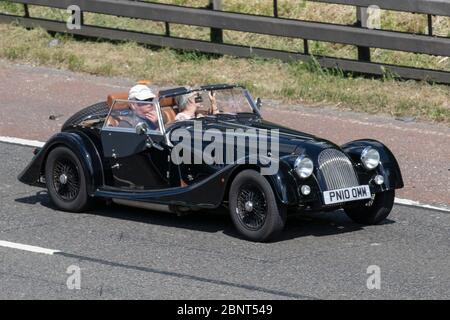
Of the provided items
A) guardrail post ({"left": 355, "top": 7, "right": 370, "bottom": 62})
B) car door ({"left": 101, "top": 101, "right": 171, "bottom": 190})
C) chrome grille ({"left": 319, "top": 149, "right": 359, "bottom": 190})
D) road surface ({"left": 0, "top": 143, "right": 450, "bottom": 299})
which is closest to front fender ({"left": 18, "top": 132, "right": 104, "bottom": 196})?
car door ({"left": 101, "top": 101, "right": 171, "bottom": 190})

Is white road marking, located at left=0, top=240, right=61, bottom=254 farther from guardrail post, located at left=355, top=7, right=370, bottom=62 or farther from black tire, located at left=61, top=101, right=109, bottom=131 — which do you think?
guardrail post, located at left=355, top=7, right=370, bottom=62

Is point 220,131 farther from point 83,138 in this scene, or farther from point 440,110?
point 440,110

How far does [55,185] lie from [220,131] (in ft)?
6.20

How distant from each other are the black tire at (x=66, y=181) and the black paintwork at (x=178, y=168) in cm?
8

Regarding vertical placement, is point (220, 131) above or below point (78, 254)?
above

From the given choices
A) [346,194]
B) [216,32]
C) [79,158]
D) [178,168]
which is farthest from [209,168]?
[216,32]

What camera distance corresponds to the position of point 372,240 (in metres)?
10.3

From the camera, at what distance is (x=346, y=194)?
1012 centimetres

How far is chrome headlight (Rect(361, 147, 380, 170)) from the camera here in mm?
10508

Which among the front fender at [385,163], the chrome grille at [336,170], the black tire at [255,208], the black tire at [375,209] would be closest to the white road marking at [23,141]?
the black tire at [255,208]

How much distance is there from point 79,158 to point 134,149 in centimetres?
58

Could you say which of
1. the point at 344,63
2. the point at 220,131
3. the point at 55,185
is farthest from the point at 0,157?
the point at 344,63

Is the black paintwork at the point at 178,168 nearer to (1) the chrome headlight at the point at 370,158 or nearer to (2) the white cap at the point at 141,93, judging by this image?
(1) the chrome headlight at the point at 370,158
